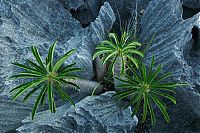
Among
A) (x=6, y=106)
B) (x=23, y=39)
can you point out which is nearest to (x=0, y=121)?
(x=6, y=106)

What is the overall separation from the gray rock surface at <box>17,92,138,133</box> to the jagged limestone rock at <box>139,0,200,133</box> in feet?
0.28

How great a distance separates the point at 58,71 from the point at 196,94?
0.21 meters

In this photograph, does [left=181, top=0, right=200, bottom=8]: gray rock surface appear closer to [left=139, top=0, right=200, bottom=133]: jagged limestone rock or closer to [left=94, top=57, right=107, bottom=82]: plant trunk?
[left=139, top=0, right=200, bottom=133]: jagged limestone rock

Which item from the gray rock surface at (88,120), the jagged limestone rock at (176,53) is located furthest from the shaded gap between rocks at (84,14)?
the gray rock surface at (88,120)

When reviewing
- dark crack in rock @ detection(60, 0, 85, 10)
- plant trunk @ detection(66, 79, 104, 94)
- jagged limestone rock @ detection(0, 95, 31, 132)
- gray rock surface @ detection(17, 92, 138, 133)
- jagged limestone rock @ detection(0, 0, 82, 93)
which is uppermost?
dark crack in rock @ detection(60, 0, 85, 10)

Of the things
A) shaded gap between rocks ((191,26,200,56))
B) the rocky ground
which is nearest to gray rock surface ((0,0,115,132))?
the rocky ground

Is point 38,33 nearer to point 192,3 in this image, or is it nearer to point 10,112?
point 10,112

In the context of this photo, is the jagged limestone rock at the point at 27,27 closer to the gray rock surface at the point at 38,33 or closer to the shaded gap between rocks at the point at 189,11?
the gray rock surface at the point at 38,33

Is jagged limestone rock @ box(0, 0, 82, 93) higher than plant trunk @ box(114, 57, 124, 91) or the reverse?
higher

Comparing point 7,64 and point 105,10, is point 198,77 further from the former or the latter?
point 7,64

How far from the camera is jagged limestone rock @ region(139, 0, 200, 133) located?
0.62 m

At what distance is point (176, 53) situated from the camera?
61cm

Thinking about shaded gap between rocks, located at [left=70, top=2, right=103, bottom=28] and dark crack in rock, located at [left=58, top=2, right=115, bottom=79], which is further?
shaded gap between rocks, located at [left=70, top=2, right=103, bottom=28]

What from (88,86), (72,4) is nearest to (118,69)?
(88,86)
